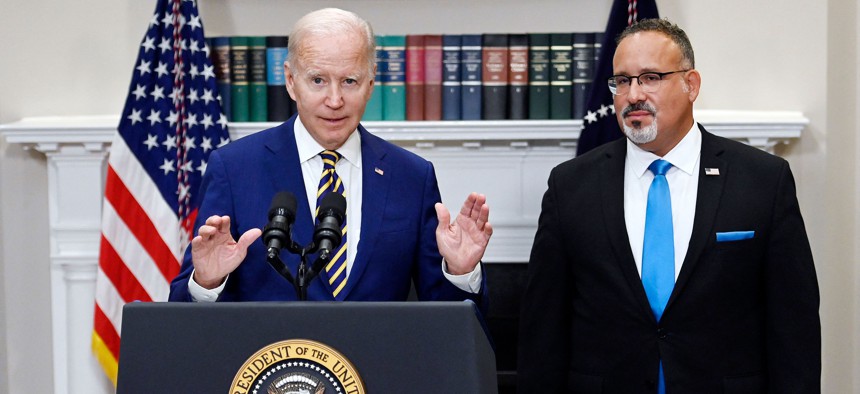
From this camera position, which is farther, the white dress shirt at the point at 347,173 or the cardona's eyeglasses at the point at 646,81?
the cardona's eyeglasses at the point at 646,81

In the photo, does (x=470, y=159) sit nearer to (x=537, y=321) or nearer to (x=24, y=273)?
(x=537, y=321)

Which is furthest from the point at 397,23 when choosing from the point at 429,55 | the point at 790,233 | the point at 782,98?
the point at 790,233

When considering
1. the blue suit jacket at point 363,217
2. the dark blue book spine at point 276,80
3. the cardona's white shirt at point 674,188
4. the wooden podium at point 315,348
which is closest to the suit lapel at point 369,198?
the blue suit jacket at point 363,217

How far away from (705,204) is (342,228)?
0.97 m

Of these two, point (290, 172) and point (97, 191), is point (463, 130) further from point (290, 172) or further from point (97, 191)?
point (290, 172)

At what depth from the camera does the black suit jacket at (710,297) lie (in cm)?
251

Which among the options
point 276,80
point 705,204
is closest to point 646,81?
point 705,204

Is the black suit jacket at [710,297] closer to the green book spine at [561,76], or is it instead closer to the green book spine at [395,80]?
the green book spine at [561,76]

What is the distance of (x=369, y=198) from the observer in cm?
222

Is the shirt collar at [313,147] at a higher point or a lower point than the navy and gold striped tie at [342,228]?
higher

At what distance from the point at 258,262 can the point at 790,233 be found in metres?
1.31

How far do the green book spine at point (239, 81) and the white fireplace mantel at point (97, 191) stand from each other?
0.07 metres

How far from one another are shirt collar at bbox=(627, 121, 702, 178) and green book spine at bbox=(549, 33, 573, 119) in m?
1.21

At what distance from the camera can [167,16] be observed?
12.3 feet
